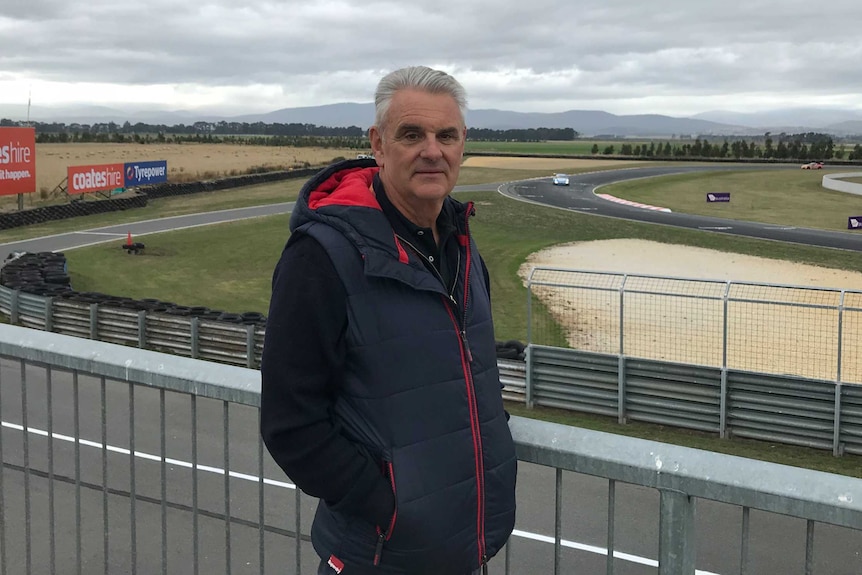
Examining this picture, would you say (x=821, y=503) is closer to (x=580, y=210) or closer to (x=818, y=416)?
(x=818, y=416)

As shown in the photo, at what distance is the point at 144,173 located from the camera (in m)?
58.8

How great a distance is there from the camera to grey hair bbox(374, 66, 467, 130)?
3.12m

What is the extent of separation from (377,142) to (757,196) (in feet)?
239

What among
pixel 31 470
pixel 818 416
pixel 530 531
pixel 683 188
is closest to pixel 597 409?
pixel 818 416

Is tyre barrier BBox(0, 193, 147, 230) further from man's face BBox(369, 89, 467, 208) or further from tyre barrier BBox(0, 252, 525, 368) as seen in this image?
man's face BBox(369, 89, 467, 208)

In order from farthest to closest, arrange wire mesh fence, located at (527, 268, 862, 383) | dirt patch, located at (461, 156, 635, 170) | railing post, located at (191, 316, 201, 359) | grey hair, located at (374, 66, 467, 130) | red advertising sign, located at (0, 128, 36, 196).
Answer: dirt patch, located at (461, 156, 635, 170)
red advertising sign, located at (0, 128, 36, 196)
railing post, located at (191, 316, 201, 359)
wire mesh fence, located at (527, 268, 862, 383)
grey hair, located at (374, 66, 467, 130)

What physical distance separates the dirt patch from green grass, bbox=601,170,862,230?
21.1 m

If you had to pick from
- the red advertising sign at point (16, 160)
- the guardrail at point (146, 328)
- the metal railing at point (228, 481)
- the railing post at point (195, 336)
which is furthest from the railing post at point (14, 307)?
the red advertising sign at point (16, 160)

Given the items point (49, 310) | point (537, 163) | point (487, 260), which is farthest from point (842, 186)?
point (49, 310)

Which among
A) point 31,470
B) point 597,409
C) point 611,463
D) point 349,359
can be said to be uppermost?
point 349,359

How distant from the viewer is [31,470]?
4.38 metres

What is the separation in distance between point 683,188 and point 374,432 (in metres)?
78.9

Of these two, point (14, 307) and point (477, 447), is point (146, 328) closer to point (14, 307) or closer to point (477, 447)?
point (14, 307)

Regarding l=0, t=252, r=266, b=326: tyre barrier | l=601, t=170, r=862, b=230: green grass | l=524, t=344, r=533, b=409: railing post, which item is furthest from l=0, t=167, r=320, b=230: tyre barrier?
l=524, t=344, r=533, b=409: railing post
